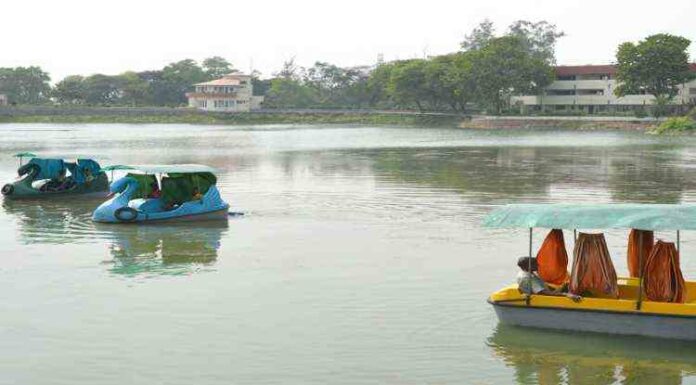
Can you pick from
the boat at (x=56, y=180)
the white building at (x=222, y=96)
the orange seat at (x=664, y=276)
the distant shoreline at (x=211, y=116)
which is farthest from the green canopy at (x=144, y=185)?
the white building at (x=222, y=96)

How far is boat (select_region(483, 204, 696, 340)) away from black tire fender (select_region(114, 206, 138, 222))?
14.9m

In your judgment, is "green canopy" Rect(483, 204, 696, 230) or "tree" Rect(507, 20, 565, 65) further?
"tree" Rect(507, 20, 565, 65)

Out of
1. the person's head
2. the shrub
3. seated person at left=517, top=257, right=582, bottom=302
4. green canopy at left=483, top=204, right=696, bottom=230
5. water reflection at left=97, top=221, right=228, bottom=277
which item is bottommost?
water reflection at left=97, top=221, right=228, bottom=277

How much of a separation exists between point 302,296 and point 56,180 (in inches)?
768

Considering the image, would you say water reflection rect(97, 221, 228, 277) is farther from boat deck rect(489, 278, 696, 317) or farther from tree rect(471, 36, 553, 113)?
tree rect(471, 36, 553, 113)

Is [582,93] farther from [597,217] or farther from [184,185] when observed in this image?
[597,217]

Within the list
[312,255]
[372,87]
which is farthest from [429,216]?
[372,87]

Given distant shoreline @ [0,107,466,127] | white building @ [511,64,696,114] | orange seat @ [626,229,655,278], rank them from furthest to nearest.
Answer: distant shoreline @ [0,107,466,127] → white building @ [511,64,696,114] → orange seat @ [626,229,655,278]

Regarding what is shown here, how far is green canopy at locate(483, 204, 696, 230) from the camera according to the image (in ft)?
48.9

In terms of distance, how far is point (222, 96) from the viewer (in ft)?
547

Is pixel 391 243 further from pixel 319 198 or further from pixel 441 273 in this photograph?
pixel 319 198

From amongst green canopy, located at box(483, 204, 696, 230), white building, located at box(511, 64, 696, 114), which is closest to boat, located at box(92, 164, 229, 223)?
green canopy, located at box(483, 204, 696, 230)

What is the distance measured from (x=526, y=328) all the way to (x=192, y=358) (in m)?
5.42

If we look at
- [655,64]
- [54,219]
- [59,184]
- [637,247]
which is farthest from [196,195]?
[655,64]
